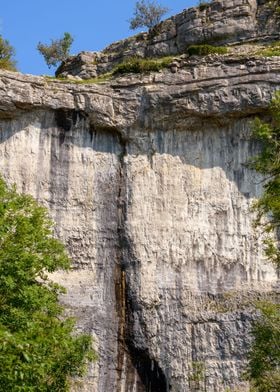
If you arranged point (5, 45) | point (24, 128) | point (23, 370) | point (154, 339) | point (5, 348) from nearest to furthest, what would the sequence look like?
point (5, 348)
point (23, 370)
point (154, 339)
point (24, 128)
point (5, 45)

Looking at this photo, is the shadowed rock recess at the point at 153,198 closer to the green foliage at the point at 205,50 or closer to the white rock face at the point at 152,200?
the white rock face at the point at 152,200

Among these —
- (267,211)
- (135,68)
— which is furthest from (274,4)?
(267,211)

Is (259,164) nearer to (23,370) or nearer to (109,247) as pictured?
(23,370)

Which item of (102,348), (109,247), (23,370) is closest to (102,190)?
(109,247)

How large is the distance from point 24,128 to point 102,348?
26.9 ft

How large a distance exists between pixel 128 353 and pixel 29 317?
10.4 m

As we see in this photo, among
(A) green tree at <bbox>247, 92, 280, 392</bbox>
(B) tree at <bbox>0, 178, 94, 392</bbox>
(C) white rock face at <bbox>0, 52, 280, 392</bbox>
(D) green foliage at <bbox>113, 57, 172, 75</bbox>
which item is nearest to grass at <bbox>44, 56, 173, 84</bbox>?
(D) green foliage at <bbox>113, 57, 172, 75</bbox>

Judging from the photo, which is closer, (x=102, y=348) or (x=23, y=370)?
(x=23, y=370)

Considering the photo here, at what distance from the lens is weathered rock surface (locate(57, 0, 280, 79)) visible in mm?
27906

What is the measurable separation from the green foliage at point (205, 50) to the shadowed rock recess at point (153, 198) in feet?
4.53

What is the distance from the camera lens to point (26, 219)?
14500mm

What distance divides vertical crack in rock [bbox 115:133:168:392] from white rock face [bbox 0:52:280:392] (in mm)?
34

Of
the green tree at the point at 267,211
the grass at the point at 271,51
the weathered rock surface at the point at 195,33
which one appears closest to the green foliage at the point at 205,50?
the weathered rock surface at the point at 195,33

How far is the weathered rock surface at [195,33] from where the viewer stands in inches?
1099
